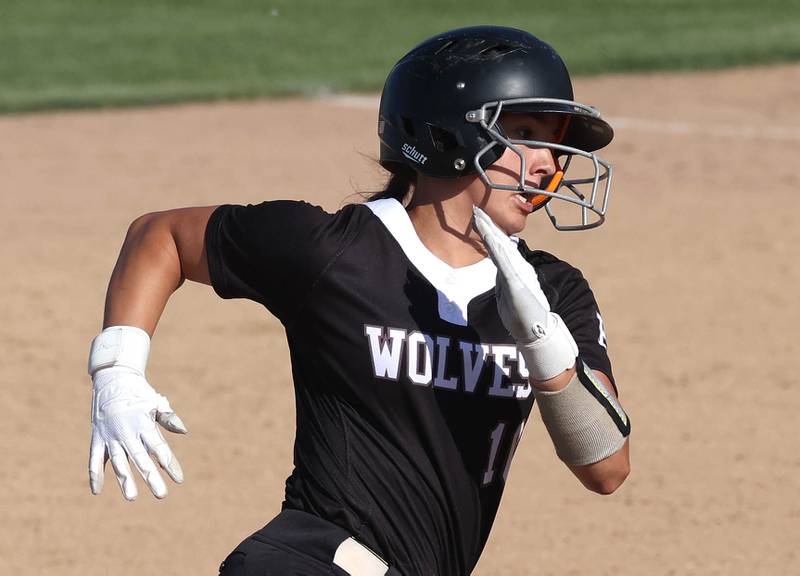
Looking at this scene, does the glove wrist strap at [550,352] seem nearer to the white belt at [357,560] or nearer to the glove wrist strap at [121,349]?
the white belt at [357,560]

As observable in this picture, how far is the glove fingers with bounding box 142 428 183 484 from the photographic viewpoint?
3512mm

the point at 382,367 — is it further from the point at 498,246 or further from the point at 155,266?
the point at 155,266

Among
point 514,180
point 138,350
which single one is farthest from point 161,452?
point 514,180

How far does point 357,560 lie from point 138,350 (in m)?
0.75

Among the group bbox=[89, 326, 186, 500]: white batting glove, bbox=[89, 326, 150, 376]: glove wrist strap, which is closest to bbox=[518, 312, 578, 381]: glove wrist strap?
bbox=[89, 326, 186, 500]: white batting glove

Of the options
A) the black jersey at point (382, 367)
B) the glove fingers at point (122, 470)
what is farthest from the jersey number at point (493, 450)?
the glove fingers at point (122, 470)

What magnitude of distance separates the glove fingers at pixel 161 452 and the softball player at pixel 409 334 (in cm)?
4

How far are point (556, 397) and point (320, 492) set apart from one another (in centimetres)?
65

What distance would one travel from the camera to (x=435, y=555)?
3.79m

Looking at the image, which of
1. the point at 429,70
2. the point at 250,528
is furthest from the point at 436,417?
the point at 250,528

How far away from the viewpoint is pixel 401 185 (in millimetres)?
4105

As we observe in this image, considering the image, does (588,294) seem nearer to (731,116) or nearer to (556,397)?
(556,397)

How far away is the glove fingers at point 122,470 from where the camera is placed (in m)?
3.53

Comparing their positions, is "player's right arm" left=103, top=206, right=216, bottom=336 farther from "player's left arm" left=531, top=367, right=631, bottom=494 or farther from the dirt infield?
the dirt infield
